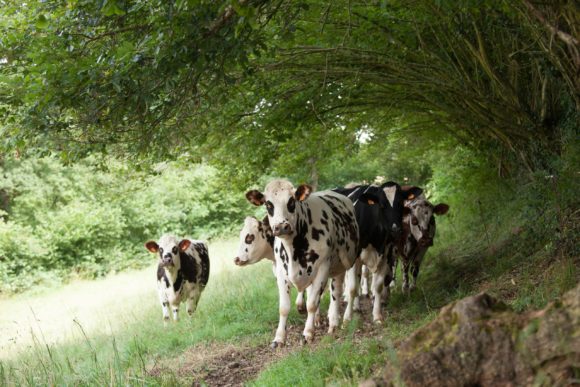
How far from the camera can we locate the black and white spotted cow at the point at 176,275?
39.4ft

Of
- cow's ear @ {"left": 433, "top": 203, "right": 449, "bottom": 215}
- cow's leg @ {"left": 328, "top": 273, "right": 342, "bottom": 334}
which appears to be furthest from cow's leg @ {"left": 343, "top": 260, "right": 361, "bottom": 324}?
cow's ear @ {"left": 433, "top": 203, "right": 449, "bottom": 215}

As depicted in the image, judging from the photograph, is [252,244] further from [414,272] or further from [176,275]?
[414,272]

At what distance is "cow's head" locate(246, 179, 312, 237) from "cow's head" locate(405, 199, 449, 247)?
12.9ft

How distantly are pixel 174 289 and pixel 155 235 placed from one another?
22.4m

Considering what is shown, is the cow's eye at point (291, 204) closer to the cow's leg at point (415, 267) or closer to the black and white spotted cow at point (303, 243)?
the black and white spotted cow at point (303, 243)

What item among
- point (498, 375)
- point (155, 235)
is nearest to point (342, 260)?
point (498, 375)

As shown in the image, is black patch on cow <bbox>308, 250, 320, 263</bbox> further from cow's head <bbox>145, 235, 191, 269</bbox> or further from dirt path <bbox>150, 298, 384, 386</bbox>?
cow's head <bbox>145, 235, 191, 269</bbox>

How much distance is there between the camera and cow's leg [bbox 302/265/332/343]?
7.95 m

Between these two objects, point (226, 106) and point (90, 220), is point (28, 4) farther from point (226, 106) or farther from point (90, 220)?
point (90, 220)

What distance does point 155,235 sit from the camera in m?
33.9

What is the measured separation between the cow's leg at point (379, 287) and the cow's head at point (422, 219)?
1.95 meters

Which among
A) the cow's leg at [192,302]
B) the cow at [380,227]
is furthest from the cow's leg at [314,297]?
the cow's leg at [192,302]

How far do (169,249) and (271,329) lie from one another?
3.57m

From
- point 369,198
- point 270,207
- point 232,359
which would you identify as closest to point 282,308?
point 232,359
